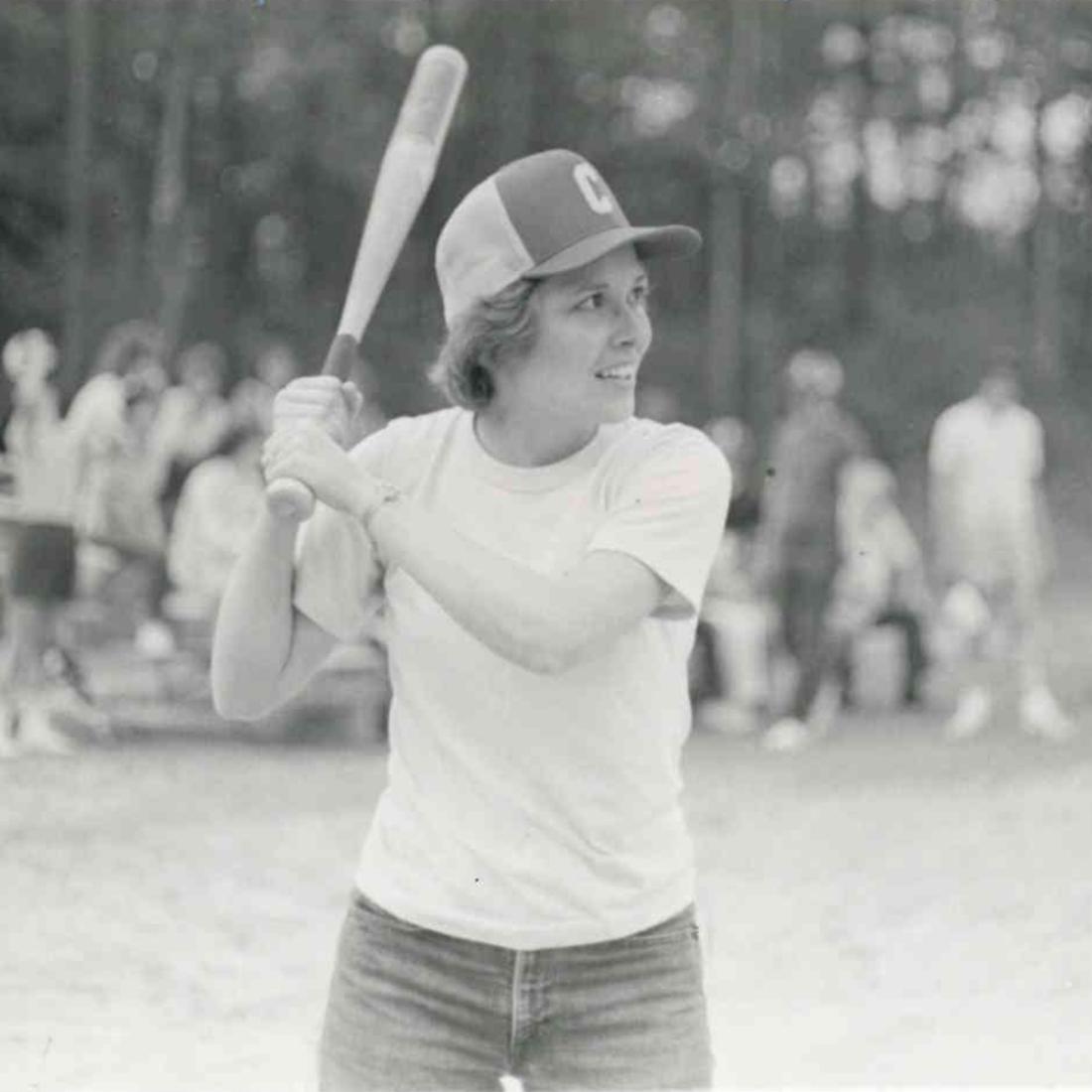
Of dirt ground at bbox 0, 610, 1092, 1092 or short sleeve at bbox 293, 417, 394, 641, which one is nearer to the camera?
short sleeve at bbox 293, 417, 394, 641

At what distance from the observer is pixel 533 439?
2016 millimetres

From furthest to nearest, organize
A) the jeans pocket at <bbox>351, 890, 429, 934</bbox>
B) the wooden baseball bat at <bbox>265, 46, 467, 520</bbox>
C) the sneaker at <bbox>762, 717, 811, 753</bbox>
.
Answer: the sneaker at <bbox>762, 717, 811, 753</bbox>
the wooden baseball bat at <bbox>265, 46, 467, 520</bbox>
the jeans pocket at <bbox>351, 890, 429, 934</bbox>

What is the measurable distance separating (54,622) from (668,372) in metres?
14.2

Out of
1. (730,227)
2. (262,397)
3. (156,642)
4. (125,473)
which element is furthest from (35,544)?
(730,227)

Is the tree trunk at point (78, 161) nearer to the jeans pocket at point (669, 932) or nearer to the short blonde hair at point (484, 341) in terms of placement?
the short blonde hair at point (484, 341)

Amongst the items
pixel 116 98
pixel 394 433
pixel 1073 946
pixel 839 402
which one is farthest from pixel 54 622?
pixel 839 402

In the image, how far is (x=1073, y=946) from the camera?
4.93m

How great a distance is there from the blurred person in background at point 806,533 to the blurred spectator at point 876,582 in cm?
67

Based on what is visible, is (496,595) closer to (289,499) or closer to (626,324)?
(289,499)

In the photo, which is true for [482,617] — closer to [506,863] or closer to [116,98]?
[506,863]

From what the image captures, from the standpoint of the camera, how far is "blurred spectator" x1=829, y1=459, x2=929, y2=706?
9656mm

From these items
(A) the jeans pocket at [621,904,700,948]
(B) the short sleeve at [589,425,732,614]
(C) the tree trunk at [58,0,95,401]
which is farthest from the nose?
(C) the tree trunk at [58,0,95,401]

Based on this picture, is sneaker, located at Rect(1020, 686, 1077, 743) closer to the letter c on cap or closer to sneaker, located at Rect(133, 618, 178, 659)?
sneaker, located at Rect(133, 618, 178, 659)

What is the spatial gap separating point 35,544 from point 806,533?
10.4 feet
